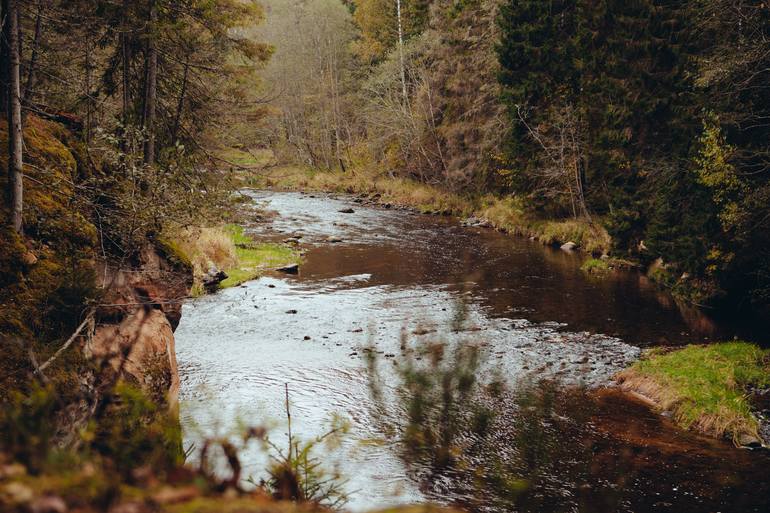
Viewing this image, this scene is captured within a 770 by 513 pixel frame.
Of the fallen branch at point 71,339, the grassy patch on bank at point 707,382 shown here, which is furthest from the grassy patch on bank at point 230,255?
the grassy patch on bank at point 707,382

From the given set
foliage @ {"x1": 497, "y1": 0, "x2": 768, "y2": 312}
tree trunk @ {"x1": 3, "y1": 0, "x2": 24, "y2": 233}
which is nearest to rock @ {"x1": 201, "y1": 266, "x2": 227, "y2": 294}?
tree trunk @ {"x1": 3, "y1": 0, "x2": 24, "y2": 233}

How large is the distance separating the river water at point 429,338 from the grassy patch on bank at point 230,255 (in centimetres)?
75

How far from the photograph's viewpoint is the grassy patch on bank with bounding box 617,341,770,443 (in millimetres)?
8477

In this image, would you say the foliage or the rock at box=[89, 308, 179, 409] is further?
the foliage

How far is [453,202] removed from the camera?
110 ft

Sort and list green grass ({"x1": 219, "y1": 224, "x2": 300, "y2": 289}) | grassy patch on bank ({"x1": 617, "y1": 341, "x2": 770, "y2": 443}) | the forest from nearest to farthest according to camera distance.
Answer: the forest
grassy patch on bank ({"x1": 617, "y1": 341, "x2": 770, "y2": 443})
green grass ({"x1": 219, "y1": 224, "x2": 300, "y2": 289})

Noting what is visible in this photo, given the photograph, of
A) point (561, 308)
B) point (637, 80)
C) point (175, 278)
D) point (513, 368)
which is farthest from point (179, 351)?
point (637, 80)

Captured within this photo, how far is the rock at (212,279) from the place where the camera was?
672 inches

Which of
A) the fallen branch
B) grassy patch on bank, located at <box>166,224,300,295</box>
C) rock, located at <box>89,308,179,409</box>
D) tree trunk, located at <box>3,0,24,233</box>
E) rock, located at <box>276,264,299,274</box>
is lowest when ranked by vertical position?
rock, located at <box>276,264,299,274</box>

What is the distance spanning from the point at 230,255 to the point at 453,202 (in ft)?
55.3

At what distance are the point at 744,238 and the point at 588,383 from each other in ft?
18.8

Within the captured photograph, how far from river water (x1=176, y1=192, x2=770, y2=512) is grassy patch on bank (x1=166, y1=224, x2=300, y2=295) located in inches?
29.6

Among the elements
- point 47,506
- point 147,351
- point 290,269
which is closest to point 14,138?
point 147,351

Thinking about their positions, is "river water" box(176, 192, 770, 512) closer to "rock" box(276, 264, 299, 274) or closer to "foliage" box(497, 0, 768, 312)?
"rock" box(276, 264, 299, 274)
